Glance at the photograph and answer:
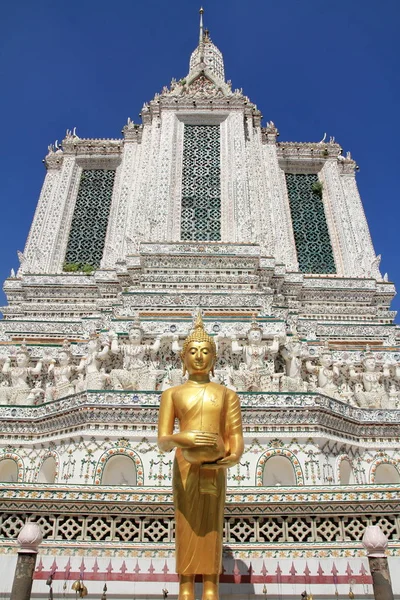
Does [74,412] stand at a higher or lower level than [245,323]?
lower

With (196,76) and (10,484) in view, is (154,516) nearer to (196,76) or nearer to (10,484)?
(10,484)

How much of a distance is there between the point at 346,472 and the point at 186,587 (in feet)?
22.6

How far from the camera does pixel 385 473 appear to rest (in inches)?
444

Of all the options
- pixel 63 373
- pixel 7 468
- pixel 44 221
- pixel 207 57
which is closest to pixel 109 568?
pixel 7 468

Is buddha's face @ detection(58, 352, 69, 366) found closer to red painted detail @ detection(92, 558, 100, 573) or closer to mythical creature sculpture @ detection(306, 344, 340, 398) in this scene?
mythical creature sculpture @ detection(306, 344, 340, 398)

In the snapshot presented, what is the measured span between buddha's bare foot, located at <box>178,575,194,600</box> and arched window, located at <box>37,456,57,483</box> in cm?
664

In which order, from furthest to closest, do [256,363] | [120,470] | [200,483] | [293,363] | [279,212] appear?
[279,212] → [293,363] → [256,363] → [120,470] → [200,483]

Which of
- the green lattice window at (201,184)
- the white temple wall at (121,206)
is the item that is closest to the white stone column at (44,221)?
the white temple wall at (121,206)

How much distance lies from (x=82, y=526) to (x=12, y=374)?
755 centimetres

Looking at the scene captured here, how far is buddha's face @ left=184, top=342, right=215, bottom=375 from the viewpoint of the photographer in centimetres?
550

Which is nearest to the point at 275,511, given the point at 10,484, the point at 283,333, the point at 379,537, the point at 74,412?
the point at 379,537

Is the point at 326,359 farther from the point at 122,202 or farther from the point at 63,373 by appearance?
the point at 122,202

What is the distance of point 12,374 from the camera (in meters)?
13.4

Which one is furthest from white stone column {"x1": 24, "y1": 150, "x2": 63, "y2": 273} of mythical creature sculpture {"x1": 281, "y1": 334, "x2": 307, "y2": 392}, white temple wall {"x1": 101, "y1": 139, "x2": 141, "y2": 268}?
mythical creature sculpture {"x1": 281, "y1": 334, "x2": 307, "y2": 392}
